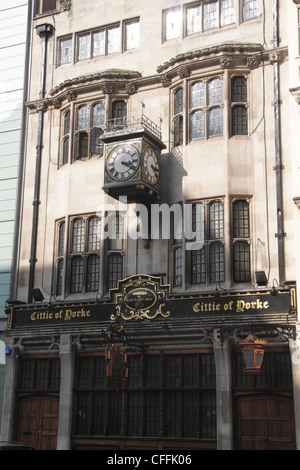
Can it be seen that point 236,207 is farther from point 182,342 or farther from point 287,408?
point 287,408

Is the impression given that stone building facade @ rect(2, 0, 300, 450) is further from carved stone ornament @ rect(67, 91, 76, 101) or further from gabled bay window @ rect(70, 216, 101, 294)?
carved stone ornament @ rect(67, 91, 76, 101)

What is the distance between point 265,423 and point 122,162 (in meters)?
10.8

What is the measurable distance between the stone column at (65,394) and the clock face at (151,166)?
6957 mm

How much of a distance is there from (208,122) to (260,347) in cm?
934

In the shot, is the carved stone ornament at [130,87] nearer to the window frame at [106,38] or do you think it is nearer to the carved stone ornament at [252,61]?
the window frame at [106,38]

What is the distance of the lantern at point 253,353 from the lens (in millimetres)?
23797

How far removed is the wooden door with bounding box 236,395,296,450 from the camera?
24.7 meters

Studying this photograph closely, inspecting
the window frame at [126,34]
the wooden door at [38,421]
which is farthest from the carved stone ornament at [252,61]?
the wooden door at [38,421]

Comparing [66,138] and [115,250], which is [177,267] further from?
[66,138]

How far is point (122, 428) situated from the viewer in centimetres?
2709

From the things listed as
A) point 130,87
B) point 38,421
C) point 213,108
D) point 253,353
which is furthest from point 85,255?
point 253,353

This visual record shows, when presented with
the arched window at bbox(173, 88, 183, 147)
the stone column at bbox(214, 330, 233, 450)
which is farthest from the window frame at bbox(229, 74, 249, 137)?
the stone column at bbox(214, 330, 233, 450)

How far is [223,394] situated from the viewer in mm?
25406
